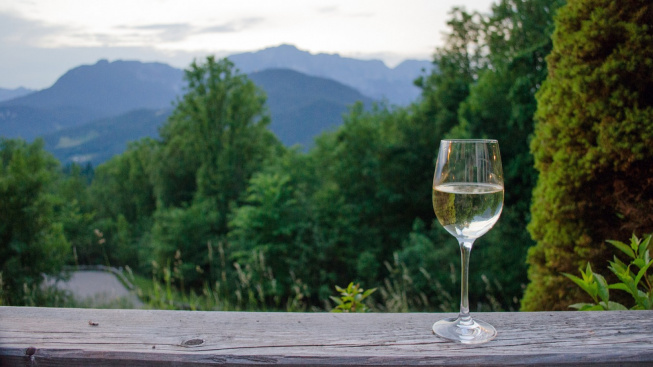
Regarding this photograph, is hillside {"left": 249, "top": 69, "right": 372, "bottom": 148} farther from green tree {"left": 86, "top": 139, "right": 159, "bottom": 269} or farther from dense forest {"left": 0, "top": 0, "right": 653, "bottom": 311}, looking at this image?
dense forest {"left": 0, "top": 0, "right": 653, "bottom": 311}

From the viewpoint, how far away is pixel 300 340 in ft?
3.28

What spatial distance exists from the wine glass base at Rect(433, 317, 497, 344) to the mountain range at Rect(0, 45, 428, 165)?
1.68 metres

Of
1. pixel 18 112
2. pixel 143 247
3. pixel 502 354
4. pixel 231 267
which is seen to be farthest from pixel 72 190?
pixel 502 354

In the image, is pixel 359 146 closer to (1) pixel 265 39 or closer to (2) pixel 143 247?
(1) pixel 265 39

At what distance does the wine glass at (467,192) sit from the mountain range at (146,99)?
1.58 meters

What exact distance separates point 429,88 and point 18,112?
17.2 metres

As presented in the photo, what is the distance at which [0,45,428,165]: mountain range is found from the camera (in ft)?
29.0

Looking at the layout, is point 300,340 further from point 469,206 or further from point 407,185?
point 407,185

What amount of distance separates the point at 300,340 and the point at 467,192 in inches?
19.8

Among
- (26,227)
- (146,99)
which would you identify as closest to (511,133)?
(26,227)

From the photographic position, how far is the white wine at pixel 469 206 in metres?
1.09

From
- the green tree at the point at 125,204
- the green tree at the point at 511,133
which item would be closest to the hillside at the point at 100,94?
the green tree at the point at 125,204

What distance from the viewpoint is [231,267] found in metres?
20.4

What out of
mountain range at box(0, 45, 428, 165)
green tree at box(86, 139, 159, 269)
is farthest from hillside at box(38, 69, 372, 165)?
green tree at box(86, 139, 159, 269)
